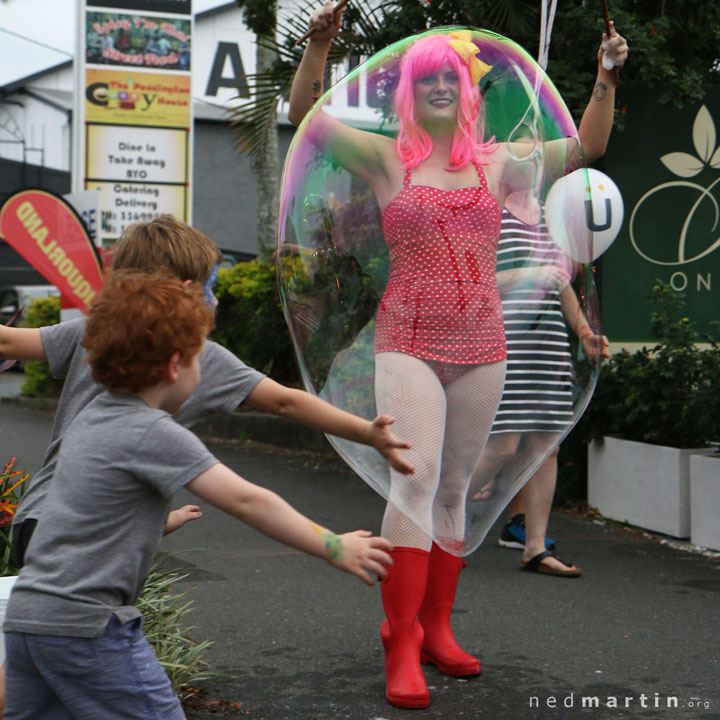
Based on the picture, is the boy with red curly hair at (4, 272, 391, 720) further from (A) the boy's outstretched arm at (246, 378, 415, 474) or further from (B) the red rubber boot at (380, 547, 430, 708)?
(B) the red rubber boot at (380, 547, 430, 708)

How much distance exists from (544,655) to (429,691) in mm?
614

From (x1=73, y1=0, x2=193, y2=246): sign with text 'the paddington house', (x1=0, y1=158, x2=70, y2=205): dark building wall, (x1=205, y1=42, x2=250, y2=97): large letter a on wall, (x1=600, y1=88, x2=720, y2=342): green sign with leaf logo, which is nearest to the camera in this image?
(x1=600, y1=88, x2=720, y2=342): green sign with leaf logo

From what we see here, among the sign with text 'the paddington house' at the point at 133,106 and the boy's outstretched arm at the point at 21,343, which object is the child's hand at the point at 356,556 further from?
the sign with text 'the paddington house' at the point at 133,106

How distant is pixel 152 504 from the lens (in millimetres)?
2168

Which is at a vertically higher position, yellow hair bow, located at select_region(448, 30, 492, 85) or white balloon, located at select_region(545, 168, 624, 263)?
yellow hair bow, located at select_region(448, 30, 492, 85)

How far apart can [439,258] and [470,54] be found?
62cm

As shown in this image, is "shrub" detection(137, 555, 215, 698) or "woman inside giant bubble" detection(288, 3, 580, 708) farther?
"shrub" detection(137, 555, 215, 698)

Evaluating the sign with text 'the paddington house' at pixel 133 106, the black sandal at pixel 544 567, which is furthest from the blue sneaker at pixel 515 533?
the sign with text 'the paddington house' at pixel 133 106

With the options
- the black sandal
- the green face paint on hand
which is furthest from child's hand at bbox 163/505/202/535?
the black sandal

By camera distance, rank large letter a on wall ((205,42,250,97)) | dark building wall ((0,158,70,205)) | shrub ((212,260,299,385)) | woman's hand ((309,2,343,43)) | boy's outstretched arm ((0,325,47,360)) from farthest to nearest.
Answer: large letter a on wall ((205,42,250,97)) → dark building wall ((0,158,70,205)) → shrub ((212,260,299,385)) → woman's hand ((309,2,343,43)) → boy's outstretched arm ((0,325,47,360))

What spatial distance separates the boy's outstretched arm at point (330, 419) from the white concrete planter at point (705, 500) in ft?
11.7

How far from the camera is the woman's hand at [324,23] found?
319cm

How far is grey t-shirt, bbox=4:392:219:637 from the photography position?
82.2 inches

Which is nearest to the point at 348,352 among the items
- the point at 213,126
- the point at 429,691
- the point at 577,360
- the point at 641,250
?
the point at 577,360
